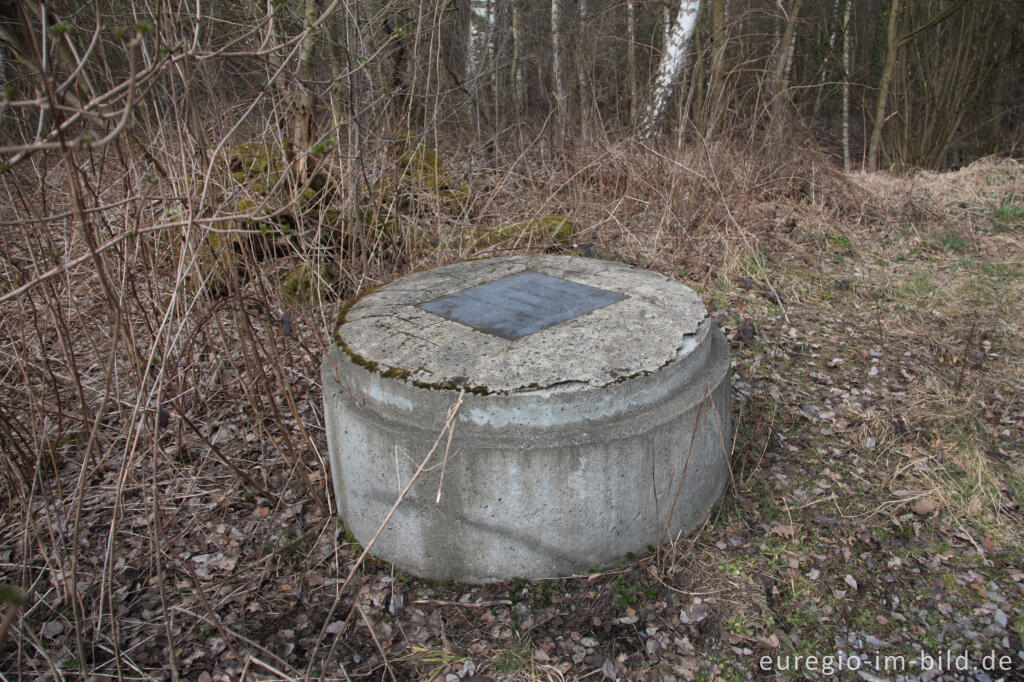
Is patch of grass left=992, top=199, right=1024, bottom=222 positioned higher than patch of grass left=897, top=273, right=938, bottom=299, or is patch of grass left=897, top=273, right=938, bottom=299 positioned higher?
patch of grass left=992, top=199, right=1024, bottom=222

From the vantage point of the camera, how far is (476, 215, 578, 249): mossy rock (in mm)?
4582

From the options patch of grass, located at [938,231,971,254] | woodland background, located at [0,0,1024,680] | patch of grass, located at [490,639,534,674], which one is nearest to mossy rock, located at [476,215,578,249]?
woodland background, located at [0,0,1024,680]

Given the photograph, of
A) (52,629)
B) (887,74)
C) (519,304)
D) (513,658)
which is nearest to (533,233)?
(519,304)

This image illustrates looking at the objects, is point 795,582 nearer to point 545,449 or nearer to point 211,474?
point 545,449

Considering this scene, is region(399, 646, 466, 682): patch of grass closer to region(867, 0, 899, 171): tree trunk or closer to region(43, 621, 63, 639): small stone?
region(43, 621, 63, 639): small stone

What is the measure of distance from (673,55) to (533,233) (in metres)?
3.79

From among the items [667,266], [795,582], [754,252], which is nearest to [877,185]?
[754,252]

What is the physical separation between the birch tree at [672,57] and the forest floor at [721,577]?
166 inches

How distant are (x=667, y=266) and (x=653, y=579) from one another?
3052 millimetres

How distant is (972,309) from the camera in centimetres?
456

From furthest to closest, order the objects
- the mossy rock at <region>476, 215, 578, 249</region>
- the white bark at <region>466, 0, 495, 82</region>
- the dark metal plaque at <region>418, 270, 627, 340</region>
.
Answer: the white bark at <region>466, 0, 495, 82</region>, the mossy rock at <region>476, 215, 578, 249</region>, the dark metal plaque at <region>418, 270, 627, 340</region>

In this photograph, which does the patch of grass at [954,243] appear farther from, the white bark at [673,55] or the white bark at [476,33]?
the white bark at [476,33]

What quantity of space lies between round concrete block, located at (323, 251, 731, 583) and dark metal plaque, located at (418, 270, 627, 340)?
0.02 metres

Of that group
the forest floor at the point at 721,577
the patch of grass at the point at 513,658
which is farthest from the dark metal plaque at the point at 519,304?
the patch of grass at the point at 513,658
